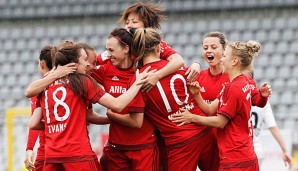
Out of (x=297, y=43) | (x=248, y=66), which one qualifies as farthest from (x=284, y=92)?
(x=248, y=66)

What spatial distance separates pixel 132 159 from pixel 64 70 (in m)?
0.95

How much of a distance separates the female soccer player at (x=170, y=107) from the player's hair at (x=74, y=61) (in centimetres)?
42

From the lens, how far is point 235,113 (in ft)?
18.7

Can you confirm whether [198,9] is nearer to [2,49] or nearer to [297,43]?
[297,43]

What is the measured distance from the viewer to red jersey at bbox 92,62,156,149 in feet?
19.3

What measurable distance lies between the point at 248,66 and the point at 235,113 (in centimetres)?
45

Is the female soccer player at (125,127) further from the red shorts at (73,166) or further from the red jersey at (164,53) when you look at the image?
the red shorts at (73,166)

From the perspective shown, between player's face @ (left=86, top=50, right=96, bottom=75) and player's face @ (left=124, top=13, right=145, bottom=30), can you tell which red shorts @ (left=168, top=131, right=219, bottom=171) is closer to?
player's face @ (left=86, top=50, right=96, bottom=75)

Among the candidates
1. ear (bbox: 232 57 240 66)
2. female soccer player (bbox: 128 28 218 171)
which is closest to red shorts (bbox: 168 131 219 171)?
female soccer player (bbox: 128 28 218 171)

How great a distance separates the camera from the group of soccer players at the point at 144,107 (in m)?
5.53

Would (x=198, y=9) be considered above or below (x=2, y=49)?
above

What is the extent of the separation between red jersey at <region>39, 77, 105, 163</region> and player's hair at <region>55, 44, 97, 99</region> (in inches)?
1.0

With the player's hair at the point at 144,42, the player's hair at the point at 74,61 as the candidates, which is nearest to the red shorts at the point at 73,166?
the player's hair at the point at 74,61

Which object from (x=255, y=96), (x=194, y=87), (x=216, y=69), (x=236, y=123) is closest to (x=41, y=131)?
(x=194, y=87)
